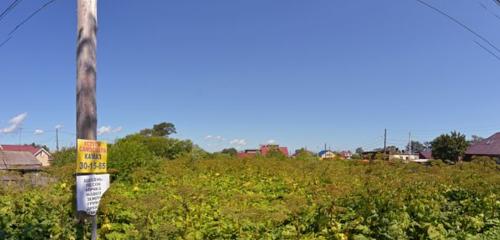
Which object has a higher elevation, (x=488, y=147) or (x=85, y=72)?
(x=85, y=72)

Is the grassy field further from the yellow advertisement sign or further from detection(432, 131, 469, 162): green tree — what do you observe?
detection(432, 131, 469, 162): green tree

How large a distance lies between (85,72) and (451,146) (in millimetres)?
48567

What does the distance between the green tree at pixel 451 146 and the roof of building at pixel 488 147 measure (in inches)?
201

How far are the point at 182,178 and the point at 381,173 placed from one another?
17.2 ft

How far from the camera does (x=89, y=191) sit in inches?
127

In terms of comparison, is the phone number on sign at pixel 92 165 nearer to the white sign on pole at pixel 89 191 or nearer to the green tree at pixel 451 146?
the white sign on pole at pixel 89 191

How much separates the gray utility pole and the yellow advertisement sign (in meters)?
0.22

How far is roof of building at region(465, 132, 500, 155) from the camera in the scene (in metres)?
35.3

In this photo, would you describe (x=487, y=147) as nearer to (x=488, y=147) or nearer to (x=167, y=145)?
(x=488, y=147)

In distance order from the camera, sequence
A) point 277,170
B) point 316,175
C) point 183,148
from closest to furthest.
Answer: point 316,175 → point 277,170 → point 183,148

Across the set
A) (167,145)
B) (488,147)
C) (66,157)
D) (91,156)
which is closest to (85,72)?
(91,156)

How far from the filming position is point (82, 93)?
3482 mm

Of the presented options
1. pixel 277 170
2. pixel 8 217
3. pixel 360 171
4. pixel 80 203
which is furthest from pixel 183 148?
pixel 80 203

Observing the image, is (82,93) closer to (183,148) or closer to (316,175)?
(316,175)
